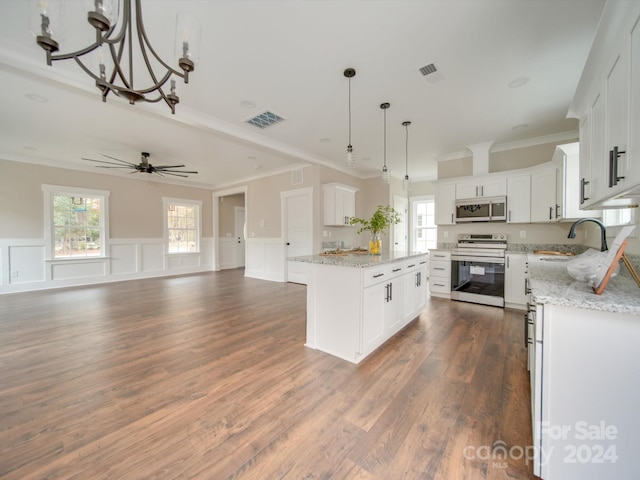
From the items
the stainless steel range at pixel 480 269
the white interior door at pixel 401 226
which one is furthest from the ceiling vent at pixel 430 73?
the white interior door at pixel 401 226

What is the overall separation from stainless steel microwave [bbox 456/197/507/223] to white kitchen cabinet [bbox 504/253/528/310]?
2.25 feet

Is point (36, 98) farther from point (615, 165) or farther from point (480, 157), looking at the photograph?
point (480, 157)

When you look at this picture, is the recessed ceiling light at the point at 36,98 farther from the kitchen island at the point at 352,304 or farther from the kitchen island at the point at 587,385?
the kitchen island at the point at 587,385

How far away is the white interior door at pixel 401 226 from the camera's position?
277 inches

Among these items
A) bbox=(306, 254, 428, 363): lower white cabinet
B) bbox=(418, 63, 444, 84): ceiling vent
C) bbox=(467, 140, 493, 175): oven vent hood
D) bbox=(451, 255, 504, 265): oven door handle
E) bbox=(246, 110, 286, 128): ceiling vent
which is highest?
bbox=(246, 110, 286, 128): ceiling vent

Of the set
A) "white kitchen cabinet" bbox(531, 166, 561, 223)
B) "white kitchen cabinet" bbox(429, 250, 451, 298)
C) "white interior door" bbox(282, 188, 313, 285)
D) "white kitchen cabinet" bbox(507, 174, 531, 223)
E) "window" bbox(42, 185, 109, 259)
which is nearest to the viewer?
"white kitchen cabinet" bbox(531, 166, 561, 223)

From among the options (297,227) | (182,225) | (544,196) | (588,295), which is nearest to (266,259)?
(297,227)

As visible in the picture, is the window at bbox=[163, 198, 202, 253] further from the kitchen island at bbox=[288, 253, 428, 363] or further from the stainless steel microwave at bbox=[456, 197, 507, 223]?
the stainless steel microwave at bbox=[456, 197, 507, 223]

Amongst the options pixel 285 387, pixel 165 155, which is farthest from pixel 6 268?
pixel 285 387

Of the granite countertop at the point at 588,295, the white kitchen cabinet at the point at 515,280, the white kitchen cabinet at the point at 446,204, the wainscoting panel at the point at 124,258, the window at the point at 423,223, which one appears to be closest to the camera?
the granite countertop at the point at 588,295

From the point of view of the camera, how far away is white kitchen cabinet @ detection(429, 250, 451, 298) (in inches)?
181

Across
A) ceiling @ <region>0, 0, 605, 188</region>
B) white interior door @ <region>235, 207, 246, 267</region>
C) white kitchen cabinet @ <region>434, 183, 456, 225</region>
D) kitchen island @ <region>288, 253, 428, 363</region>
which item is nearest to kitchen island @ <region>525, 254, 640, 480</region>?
→ kitchen island @ <region>288, 253, 428, 363</region>

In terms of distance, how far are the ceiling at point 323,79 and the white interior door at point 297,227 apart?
118 cm

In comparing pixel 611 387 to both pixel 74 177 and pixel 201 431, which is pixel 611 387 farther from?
pixel 74 177
